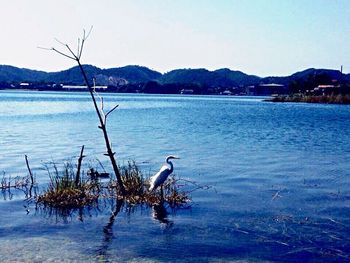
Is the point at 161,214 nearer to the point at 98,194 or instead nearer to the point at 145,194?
the point at 145,194

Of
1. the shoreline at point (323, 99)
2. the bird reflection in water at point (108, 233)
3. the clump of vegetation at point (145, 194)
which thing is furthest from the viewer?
the shoreline at point (323, 99)

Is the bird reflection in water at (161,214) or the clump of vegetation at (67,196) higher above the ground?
the clump of vegetation at (67,196)

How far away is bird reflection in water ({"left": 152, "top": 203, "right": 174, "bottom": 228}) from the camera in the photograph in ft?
48.1

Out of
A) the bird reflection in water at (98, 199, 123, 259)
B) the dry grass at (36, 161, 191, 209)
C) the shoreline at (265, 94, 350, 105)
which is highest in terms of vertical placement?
the dry grass at (36, 161, 191, 209)

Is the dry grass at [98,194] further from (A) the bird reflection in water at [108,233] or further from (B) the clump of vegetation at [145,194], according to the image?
(A) the bird reflection in water at [108,233]

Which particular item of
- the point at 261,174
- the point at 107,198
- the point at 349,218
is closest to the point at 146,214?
the point at 107,198

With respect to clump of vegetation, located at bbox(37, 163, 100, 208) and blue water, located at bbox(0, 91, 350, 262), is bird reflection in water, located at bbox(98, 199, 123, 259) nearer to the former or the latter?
blue water, located at bbox(0, 91, 350, 262)

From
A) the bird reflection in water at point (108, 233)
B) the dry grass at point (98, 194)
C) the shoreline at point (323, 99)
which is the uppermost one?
the dry grass at point (98, 194)

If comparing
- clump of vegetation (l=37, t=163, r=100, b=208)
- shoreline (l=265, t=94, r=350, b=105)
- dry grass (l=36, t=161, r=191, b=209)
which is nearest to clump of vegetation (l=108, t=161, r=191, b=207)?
dry grass (l=36, t=161, r=191, b=209)

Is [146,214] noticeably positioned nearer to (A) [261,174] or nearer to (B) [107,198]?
(B) [107,198]

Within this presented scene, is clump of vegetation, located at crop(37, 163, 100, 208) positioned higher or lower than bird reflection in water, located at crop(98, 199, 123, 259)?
higher

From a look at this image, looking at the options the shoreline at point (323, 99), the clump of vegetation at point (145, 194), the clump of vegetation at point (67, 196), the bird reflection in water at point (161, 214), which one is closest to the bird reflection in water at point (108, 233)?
the clump of vegetation at point (145, 194)

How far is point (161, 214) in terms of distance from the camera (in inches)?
611

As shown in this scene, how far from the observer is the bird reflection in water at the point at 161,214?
1466 cm
